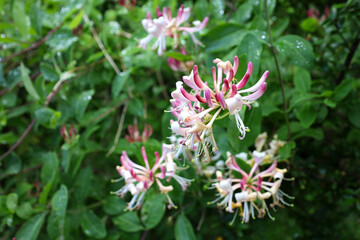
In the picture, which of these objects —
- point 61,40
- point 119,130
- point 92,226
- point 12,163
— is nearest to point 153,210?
point 92,226

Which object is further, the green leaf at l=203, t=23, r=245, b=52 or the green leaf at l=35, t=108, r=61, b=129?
the green leaf at l=35, t=108, r=61, b=129

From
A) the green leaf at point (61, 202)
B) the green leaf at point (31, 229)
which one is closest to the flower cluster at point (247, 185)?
the green leaf at point (61, 202)

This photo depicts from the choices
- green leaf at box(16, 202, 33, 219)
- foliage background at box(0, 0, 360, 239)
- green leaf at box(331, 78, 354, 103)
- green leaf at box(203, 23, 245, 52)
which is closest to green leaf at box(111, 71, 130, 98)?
foliage background at box(0, 0, 360, 239)

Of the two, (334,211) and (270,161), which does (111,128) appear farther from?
(334,211)

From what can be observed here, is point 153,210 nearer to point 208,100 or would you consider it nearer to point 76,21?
point 208,100

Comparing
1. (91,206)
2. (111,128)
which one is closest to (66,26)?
(111,128)

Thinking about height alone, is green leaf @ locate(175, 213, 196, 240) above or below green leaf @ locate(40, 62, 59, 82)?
below

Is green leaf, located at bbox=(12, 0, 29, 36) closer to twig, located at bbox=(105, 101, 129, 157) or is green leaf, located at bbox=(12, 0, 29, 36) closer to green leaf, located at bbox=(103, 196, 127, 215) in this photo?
twig, located at bbox=(105, 101, 129, 157)
